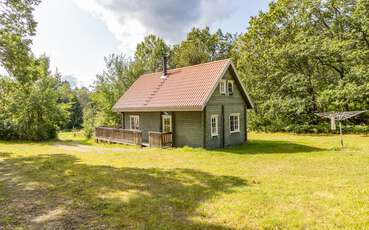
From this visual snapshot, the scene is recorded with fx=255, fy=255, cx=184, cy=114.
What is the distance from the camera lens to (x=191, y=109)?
13766 mm

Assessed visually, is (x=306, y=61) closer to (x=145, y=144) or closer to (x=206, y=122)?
(x=206, y=122)

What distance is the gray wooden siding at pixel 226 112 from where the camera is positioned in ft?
48.0

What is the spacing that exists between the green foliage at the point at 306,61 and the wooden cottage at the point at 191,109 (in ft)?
28.2

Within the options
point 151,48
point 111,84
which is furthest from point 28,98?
point 151,48

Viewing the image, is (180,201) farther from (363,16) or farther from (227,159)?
(363,16)

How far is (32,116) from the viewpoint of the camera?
72.4 ft

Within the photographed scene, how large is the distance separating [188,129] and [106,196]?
890 cm

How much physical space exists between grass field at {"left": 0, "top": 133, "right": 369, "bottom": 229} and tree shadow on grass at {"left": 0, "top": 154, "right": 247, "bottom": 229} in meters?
0.02

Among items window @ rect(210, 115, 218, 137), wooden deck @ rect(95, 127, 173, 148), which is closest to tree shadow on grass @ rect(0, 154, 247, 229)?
wooden deck @ rect(95, 127, 173, 148)

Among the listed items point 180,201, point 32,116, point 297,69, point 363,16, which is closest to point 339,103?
point 297,69

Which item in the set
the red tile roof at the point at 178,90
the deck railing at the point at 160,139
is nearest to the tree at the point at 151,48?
the red tile roof at the point at 178,90

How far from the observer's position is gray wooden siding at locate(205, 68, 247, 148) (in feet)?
48.0

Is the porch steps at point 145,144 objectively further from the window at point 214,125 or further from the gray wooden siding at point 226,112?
the window at point 214,125

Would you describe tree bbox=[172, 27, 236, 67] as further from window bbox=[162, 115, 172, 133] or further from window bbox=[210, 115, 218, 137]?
window bbox=[210, 115, 218, 137]
